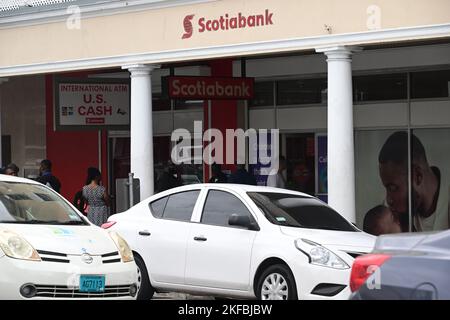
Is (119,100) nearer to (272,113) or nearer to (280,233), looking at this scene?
(272,113)

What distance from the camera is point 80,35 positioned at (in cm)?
1867

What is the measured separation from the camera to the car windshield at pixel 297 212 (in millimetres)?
12039

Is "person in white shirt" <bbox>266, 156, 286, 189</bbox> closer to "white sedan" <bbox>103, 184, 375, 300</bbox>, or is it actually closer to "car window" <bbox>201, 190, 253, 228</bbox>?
"white sedan" <bbox>103, 184, 375, 300</bbox>

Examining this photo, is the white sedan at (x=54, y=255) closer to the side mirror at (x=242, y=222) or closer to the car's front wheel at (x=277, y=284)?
the side mirror at (x=242, y=222)

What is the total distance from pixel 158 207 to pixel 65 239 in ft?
9.84

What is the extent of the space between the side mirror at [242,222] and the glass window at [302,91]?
8.23 metres

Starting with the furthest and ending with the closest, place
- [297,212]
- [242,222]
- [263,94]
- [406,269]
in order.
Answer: [263,94], [297,212], [242,222], [406,269]

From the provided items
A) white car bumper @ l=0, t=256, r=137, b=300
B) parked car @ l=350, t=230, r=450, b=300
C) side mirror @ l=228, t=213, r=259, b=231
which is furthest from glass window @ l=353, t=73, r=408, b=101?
parked car @ l=350, t=230, r=450, b=300

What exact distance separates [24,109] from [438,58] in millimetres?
11061

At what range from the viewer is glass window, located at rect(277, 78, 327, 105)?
778 inches

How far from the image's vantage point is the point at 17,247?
9.81 meters

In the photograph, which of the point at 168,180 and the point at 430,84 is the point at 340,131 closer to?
the point at 430,84

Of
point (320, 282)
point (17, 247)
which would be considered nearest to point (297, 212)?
point (320, 282)
